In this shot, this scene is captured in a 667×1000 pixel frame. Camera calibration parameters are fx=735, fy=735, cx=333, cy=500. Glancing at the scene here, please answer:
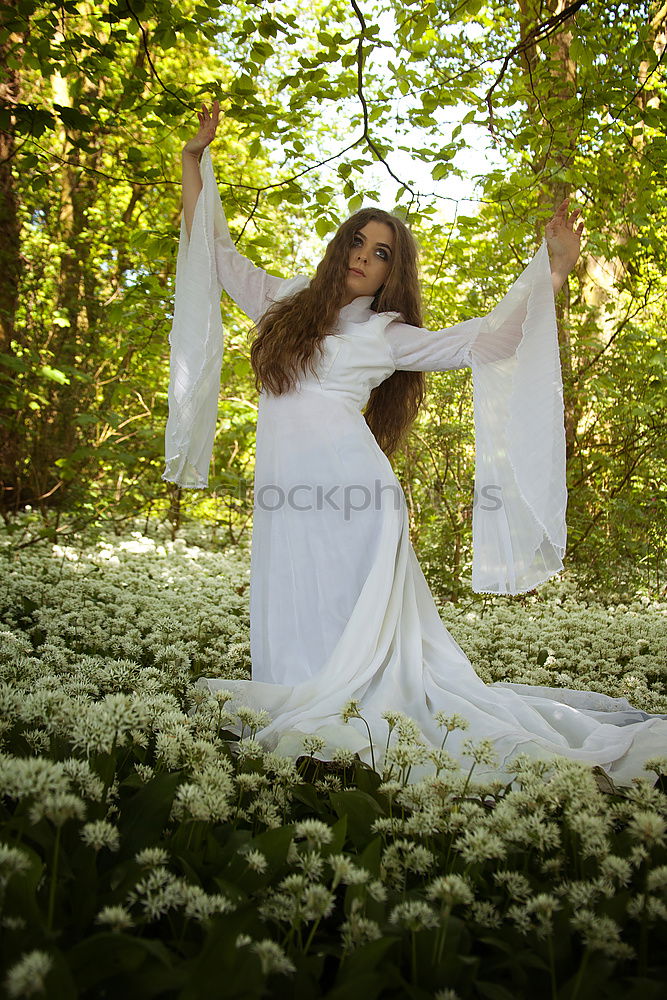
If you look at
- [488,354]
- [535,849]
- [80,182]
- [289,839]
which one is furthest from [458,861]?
[80,182]

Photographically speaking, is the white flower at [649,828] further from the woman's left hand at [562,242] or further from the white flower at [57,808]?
the woman's left hand at [562,242]

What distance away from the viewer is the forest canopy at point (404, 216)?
13.4 ft

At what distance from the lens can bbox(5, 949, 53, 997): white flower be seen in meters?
0.90

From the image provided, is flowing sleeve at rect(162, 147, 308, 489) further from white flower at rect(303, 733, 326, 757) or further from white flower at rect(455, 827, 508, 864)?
white flower at rect(455, 827, 508, 864)

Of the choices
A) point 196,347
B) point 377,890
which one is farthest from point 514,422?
point 377,890

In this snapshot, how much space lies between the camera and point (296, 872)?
1464 mm

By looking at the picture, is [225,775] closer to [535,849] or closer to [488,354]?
[535,849]

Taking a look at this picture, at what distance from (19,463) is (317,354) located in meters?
4.90

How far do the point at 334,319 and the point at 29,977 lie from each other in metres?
2.61

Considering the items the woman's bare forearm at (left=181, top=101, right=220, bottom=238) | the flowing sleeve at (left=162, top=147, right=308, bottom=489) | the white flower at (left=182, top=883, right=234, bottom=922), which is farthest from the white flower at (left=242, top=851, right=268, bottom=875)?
the woman's bare forearm at (left=181, top=101, right=220, bottom=238)

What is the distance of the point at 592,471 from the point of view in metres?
6.50

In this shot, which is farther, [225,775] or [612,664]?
[612,664]

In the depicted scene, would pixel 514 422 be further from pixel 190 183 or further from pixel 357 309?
pixel 190 183

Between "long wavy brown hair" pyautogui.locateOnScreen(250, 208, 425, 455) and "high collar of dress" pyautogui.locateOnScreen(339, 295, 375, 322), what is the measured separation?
51mm
